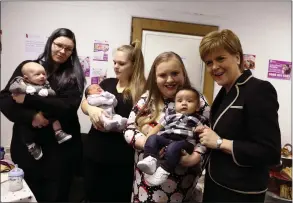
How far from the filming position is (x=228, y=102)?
1.05 meters

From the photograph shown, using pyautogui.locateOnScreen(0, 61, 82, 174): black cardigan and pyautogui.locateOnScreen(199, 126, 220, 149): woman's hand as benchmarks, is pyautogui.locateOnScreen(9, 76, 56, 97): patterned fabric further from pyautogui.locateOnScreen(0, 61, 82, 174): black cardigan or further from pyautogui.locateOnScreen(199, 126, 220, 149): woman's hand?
pyautogui.locateOnScreen(199, 126, 220, 149): woman's hand

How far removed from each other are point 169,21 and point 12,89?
1761 mm

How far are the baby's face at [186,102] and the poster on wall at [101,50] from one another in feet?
4.28

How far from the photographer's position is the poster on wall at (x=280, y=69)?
2854 millimetres

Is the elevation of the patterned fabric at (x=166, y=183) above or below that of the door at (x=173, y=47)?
below

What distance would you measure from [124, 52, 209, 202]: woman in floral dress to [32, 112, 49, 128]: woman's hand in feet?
1.64

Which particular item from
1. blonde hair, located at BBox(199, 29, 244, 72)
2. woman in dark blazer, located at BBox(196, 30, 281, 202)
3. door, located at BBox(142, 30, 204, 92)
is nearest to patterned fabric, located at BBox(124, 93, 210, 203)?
woman in dark blazer, located at BBox(196, 30, 281, 202)

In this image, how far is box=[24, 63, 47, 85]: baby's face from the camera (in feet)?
4.43

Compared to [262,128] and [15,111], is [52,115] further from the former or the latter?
[262,128]

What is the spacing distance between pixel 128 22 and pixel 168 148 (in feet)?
5.59

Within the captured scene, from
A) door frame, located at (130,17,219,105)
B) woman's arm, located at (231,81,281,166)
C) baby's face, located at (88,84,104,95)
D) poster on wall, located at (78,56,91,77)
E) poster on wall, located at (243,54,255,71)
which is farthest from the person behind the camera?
poster on wall, located at (243,54,255,71)

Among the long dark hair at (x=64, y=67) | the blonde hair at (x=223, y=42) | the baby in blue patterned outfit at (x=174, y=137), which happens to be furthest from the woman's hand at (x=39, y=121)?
the blonde hair at (x=223, y=42)

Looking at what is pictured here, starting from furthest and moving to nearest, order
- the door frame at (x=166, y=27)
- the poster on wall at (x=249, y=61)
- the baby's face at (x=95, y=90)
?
the poster on wall at (x=249, y=61) < the door frame at (x=166, y=27) < the baby's face at (x=95, y=90)

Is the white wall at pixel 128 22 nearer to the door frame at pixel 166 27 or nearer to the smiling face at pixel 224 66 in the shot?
the door frame at pixel 166 27
